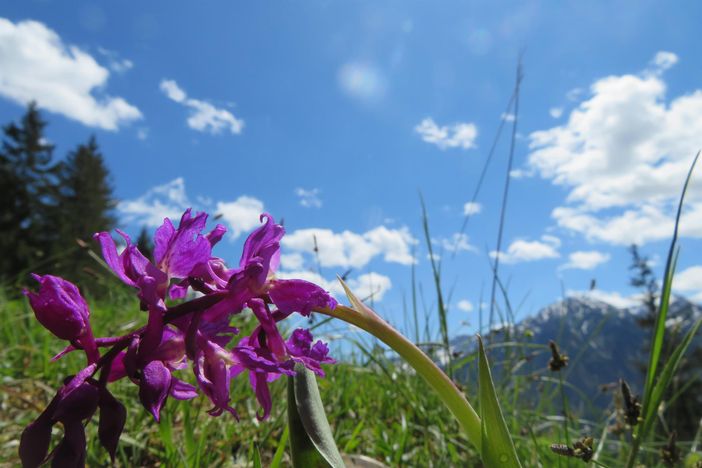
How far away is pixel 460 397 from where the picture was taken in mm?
1278

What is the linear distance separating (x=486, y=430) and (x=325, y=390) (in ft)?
6.31

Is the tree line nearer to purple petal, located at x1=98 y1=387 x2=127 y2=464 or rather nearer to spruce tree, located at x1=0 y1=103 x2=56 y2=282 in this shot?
spruce tree, located at x1=0 y1=103 x2=56 y2=282

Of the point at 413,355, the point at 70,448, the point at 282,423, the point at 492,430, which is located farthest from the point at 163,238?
the point at 282,423

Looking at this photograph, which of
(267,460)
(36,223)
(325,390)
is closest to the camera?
(267,460)

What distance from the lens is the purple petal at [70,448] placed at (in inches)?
36.1

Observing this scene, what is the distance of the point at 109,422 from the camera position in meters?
0.96

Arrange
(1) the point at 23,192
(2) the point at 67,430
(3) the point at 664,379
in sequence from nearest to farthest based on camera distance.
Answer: (2) the point at 67,430
(3) the point at 664,379
(1) the point at 23,192

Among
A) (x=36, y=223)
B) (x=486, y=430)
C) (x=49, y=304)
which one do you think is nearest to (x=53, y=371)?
(x=49, y=304)

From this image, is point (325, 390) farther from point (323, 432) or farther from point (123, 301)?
point (123, 301)

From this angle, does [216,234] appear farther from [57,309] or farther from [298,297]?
[57,309]

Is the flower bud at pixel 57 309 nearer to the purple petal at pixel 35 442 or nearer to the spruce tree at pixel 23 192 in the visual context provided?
the purple petal at pixel 35 442

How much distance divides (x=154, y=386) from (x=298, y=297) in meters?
0.31

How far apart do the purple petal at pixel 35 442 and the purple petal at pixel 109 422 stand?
0.08 metres

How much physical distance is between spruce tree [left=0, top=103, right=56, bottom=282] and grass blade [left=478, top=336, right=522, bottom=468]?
38.3 m
